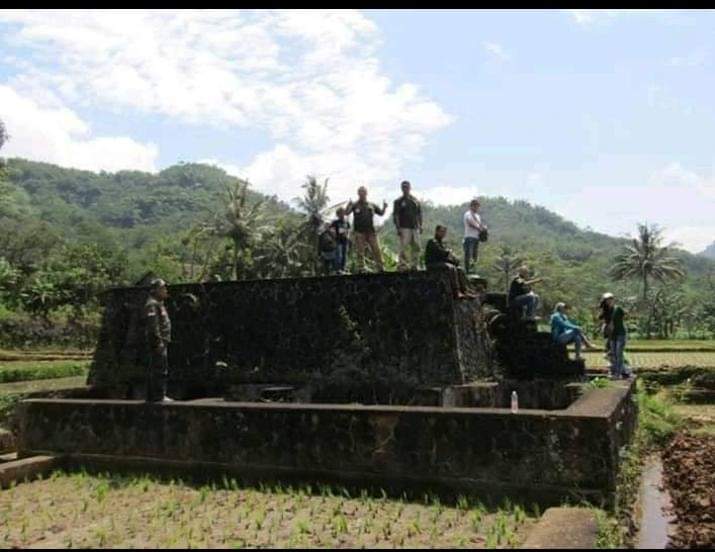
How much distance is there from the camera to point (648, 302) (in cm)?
6309

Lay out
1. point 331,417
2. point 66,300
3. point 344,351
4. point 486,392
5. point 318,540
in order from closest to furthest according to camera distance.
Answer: point 318,540 < point 331,417 < point 486,392 < point 344,351 < point 66,300

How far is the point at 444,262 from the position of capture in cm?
1184

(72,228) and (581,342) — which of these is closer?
(581,342)

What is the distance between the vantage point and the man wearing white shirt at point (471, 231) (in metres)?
13.1

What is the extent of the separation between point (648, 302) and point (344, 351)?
186 feet

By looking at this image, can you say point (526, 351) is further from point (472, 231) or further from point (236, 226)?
point (236, 226)

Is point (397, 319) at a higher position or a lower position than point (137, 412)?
higher

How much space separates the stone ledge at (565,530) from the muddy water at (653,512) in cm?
52

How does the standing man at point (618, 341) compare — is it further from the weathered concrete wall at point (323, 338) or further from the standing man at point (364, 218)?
the standing man at point (364, 218)

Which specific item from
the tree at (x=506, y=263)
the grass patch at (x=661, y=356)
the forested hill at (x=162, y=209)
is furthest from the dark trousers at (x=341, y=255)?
the forested hill at (x=162, y=209)

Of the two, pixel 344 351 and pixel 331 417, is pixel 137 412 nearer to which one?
pixel 331 417

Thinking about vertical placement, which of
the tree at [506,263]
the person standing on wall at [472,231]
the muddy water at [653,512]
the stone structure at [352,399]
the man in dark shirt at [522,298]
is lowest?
the muddy water at [653,512]

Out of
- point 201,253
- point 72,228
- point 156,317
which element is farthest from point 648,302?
point 72,228

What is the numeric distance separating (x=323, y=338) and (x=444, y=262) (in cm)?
239
